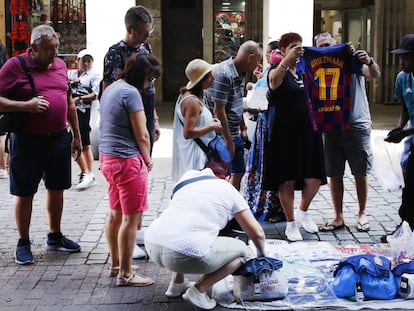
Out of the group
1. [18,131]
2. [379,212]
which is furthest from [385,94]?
[18,131]

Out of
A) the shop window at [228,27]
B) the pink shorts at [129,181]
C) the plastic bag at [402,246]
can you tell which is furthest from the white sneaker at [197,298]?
the shop window at [228,27]

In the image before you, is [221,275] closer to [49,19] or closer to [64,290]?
[64,290]

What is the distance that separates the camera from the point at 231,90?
6.39 m

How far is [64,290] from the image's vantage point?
5.48 meters

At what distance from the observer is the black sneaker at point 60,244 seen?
6.42 m

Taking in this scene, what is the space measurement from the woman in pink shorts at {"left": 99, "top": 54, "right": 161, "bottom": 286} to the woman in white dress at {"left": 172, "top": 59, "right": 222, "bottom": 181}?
51 cm

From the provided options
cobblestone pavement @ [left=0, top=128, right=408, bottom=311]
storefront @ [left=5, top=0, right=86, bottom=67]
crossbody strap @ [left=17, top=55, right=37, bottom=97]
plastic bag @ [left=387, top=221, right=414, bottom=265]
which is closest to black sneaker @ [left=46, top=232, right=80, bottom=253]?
cobblestone pavement @ [left=0, top=128, right=408, bottom=311]

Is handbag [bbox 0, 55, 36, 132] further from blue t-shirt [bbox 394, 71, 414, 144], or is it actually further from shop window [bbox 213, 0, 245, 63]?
shop window [bbox 213, 0, 245, 63]

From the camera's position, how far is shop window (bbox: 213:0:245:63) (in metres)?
17.4

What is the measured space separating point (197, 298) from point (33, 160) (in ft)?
6.45

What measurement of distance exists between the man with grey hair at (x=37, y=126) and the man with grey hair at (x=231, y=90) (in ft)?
4.22

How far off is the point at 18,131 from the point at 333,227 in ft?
9.98

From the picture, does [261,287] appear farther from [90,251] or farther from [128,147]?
[90,251]

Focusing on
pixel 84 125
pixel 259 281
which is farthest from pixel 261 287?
pixel 84 125
